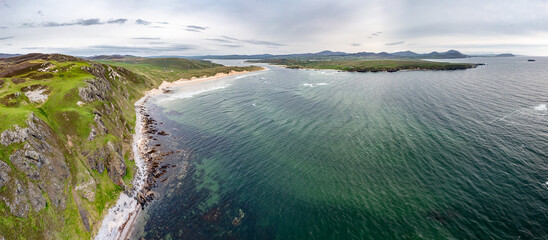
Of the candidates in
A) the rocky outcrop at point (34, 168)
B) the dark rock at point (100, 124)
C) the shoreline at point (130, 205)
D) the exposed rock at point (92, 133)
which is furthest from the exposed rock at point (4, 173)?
the dark rock at point (100, 124)

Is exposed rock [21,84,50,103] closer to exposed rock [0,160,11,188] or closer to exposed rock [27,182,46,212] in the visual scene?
exposed rock [0,160,11,188]

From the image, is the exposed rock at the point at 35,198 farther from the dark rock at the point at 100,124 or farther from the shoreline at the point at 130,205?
the dark rock at the point at 100,124

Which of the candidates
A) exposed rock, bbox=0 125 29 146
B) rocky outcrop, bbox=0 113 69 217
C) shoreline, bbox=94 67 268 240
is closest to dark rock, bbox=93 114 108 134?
shoreline, bbox=94 67 268 240

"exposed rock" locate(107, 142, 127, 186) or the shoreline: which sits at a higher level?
"exposed rock" locate(107, 142, 127, 186)

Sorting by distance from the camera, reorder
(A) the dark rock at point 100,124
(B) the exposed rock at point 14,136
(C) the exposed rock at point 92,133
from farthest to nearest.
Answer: (A) the dark rock at point 100,124
(C) the exposed rock at point 92,133
(B) the exposed rock at point 14,136

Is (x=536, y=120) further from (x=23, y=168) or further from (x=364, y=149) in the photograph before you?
(x=23, y=168)

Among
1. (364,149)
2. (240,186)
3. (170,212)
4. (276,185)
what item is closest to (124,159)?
(170,212)
